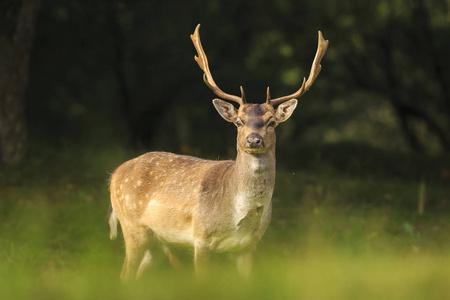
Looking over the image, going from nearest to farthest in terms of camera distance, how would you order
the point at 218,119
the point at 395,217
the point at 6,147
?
1. the point at 395,217
2. the point at 6,147
3. the point at 218,119

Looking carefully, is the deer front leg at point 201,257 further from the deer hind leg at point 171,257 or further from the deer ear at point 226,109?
the deer ear at point 226,109

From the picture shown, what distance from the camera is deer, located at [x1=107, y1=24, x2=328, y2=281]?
5.78 meters

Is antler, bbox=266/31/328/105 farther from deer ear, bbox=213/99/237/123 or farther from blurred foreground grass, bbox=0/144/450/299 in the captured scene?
blurred foreground grass, bbox=0/144/450/299

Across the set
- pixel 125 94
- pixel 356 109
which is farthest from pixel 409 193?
pixel 356 109

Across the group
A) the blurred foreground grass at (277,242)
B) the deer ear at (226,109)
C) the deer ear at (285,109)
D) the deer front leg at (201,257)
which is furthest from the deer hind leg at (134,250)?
the deer ear at (285,109)

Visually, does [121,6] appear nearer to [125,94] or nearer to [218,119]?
[125,94]

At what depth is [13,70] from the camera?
36.7 feet

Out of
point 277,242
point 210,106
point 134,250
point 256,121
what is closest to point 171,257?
point 134,250

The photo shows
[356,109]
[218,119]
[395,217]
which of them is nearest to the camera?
[395,217]

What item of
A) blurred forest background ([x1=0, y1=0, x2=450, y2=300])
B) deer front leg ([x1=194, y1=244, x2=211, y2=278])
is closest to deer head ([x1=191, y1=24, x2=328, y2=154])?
deer front leg ([x1=194, y1=244, x2=211, y2=278])

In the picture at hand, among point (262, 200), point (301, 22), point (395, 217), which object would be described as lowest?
point (395, 217)

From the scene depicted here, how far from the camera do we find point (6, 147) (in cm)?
1108

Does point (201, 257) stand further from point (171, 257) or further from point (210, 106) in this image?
point (210, 106)

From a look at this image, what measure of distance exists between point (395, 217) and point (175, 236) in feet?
15.1
